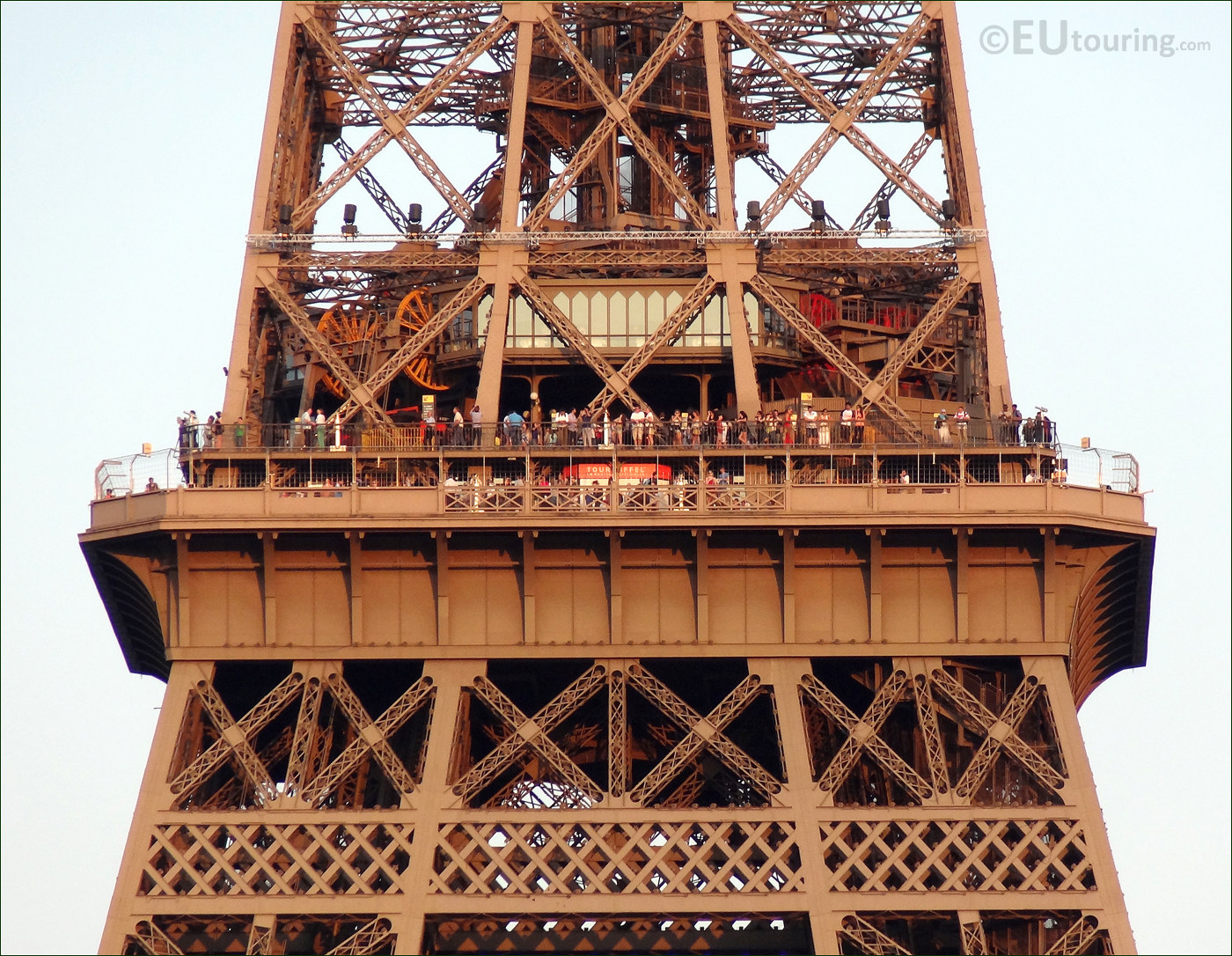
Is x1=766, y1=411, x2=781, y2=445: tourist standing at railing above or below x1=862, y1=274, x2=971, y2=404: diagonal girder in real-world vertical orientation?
below

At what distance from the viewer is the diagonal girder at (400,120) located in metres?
75.6

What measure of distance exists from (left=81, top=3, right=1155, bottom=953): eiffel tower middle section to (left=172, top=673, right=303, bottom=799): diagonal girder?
0.10 m

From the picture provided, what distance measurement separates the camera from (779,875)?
71.7 m

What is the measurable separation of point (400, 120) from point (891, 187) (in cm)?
1264

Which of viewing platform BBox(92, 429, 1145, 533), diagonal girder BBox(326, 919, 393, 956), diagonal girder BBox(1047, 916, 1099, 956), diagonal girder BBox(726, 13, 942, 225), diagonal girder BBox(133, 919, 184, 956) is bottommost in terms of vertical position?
diagonal girder BBox(1047, 916, 1099, 956)

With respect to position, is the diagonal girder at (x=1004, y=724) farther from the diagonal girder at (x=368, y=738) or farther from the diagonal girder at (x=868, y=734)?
the diagonal girder at (x=368, y=738)

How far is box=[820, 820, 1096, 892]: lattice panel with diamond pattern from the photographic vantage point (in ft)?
221

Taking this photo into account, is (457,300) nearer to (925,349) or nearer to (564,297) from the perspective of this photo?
(564,297)

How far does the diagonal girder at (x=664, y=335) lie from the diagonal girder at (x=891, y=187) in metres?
5.20

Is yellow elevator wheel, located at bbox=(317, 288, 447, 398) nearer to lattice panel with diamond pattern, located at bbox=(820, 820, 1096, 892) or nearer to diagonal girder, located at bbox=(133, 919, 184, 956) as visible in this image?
diagonal girder, located at bbox=(133, 919, 184, 956)

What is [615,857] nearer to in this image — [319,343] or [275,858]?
[275,858]

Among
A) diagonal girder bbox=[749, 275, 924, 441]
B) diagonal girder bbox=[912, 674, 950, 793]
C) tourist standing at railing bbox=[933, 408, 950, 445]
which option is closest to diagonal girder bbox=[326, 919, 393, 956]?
diagonal girder bbox=[912, 674, 950, 793]

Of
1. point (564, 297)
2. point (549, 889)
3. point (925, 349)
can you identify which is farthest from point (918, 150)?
point (549, 889)

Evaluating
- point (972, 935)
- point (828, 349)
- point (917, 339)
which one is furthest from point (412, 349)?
point (972, 935)
